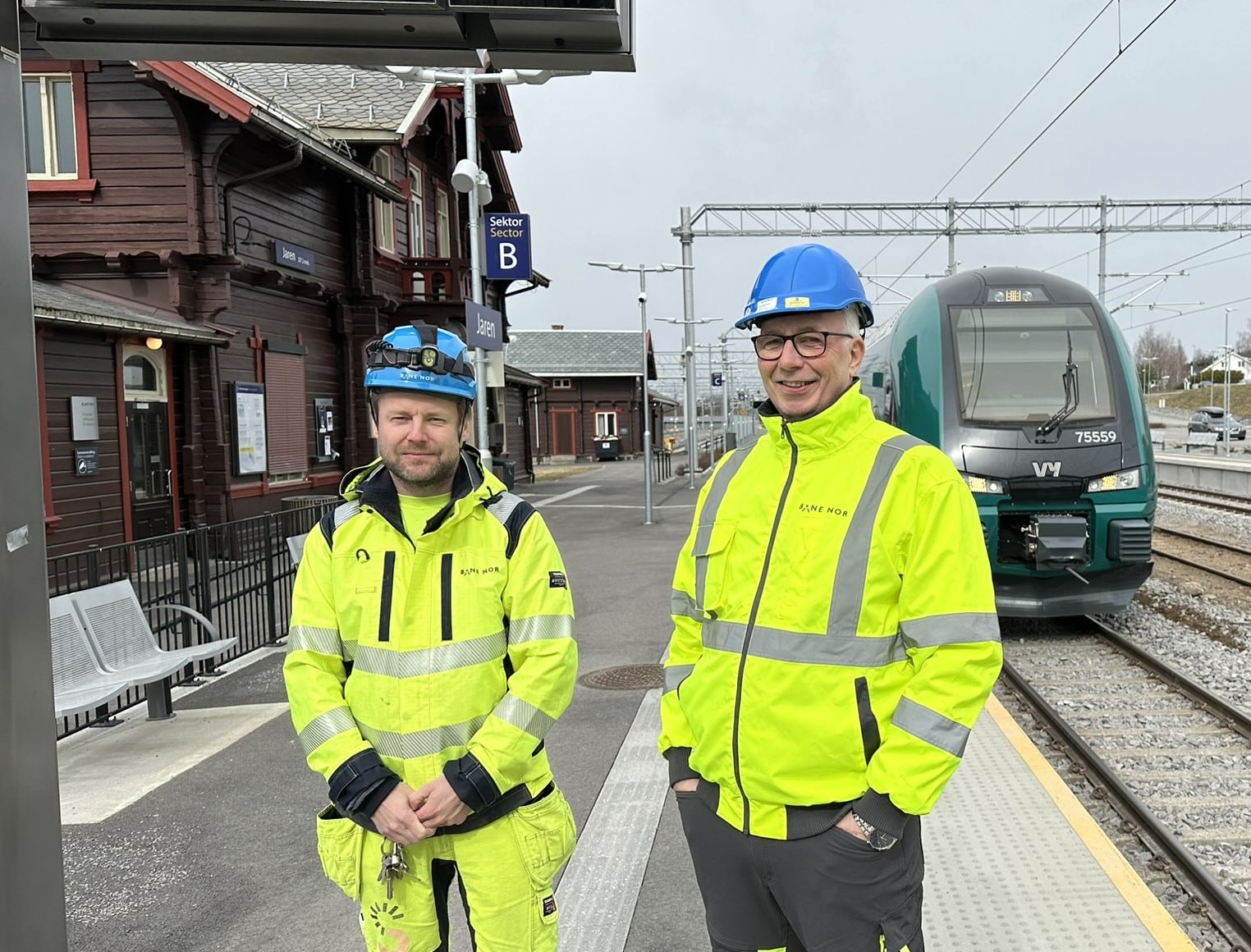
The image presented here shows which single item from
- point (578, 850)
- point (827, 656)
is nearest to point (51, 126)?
point (578, 850)

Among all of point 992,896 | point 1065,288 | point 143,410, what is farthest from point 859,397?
point 143,410

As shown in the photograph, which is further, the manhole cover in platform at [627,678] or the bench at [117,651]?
the manhole cover in platform at [627,678]

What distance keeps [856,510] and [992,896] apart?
7.28 ft

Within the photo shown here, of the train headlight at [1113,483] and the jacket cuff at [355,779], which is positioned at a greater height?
the train headlight at [1113,483]

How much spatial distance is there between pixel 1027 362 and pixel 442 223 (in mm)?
17169

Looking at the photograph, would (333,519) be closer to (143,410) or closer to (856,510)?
(856,510)

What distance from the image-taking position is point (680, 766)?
237cm

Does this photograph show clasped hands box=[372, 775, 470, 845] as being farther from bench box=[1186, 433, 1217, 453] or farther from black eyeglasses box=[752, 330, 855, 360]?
bench box=[1186, 433, 1217, 453]

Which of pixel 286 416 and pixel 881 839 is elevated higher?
pixel 286 416

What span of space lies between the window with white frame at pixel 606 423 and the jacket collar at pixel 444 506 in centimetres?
4477

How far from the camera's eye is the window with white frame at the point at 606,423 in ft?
155

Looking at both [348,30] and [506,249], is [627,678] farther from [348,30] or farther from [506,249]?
[506,249]

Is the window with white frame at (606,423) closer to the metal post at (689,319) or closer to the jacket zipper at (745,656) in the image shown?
the metal post at (689,319)

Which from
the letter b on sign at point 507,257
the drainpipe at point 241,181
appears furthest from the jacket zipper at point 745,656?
the drainpipe at point 241,181
